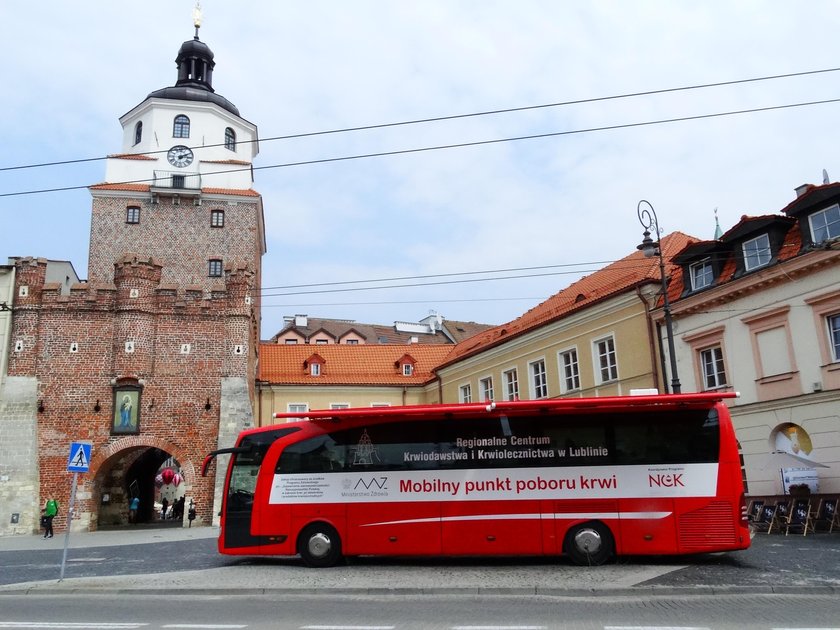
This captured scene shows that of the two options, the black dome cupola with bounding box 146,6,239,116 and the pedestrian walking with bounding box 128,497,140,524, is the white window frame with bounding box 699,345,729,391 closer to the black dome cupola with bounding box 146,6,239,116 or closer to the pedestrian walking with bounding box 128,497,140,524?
the pedestrian walking with bounding box 128,497,140,524

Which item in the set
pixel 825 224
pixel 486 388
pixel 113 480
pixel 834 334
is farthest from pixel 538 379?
pixel 113 480

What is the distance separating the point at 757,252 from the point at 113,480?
25.0 m

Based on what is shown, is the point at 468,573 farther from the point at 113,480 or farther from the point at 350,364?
the point at 350,364

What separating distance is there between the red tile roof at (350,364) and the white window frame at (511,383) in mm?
8522

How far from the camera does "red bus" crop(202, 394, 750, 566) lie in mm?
12656

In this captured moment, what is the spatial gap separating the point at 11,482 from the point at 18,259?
847 cm

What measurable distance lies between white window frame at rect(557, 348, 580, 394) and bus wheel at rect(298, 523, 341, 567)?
17.0 m

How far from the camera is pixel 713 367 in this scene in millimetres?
23062

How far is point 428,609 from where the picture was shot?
9336 mm

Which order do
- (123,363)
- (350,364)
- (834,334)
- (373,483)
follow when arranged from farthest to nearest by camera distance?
(350,364)
(123,363)
(834,334)
(373,483)

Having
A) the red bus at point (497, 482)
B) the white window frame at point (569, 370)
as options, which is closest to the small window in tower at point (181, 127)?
the white window frame at point (569, 370)

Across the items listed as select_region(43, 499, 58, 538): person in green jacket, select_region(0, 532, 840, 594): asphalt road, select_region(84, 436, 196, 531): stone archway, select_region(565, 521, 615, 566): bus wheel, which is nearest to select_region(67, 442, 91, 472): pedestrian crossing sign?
select_region(0, 532, 840, 594): asphalt road

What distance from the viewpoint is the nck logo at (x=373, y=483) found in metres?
13.6

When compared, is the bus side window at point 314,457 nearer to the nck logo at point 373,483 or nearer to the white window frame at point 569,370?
the nck logo at point 373,483
